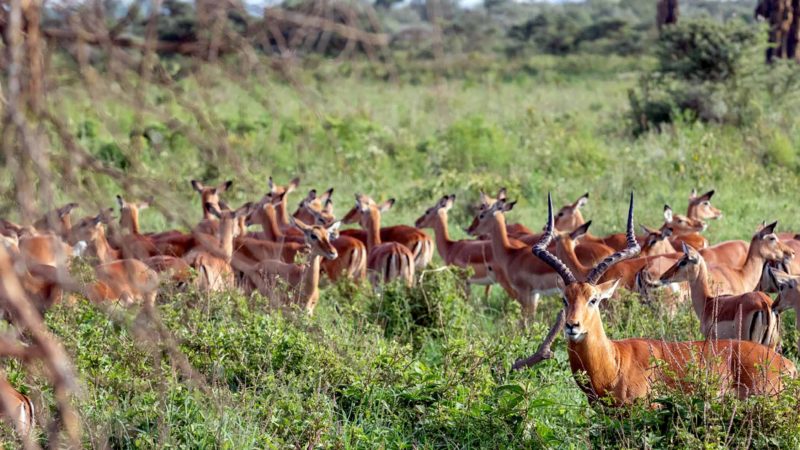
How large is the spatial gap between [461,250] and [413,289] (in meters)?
2.34

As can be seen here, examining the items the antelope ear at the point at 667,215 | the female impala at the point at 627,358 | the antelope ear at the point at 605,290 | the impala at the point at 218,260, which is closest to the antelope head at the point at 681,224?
the antelope ear at the point at 667,215

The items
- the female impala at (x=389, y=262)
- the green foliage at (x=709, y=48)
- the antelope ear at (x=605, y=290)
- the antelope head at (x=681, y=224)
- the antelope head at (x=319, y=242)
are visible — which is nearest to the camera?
the antelope ear at (x=605, y=290)

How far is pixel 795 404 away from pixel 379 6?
191 centimetres

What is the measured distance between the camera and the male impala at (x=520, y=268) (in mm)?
6977

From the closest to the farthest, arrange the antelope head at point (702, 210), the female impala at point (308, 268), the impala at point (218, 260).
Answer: the impala at point (218, 260) < the female impala at point (308, 268) < the antelope head at point (702, 210)

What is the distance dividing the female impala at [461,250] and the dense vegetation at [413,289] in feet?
1.14

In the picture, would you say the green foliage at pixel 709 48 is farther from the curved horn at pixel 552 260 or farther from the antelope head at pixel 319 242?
the curved horn at pixel 552 260

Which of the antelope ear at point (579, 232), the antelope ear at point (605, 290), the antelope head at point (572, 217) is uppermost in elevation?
the antelope ear at point (605, 290)

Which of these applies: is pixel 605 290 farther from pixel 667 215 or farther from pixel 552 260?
pixel 667 215

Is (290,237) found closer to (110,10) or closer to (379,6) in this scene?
(379,6)

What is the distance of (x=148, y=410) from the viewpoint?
3.73m

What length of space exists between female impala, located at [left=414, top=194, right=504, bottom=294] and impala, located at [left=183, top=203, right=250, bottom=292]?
1522mm

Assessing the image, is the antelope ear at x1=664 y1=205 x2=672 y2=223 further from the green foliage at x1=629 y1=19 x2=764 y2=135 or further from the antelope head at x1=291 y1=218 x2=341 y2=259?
the green foliage at x1=629 y1=19 x2=764 y2=135

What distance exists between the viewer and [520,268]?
7.16 meters
